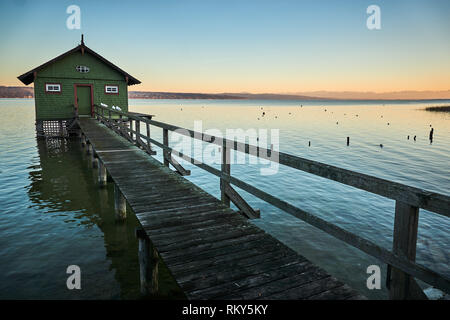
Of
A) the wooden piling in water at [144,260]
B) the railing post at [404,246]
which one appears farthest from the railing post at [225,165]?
the railing post at [404,246]

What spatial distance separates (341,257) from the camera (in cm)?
778

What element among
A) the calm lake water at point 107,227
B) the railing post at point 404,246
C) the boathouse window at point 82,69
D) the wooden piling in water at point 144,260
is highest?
the boathouse window at point 82,69

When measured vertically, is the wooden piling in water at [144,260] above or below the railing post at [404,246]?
below

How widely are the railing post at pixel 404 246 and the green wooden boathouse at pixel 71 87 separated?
26.3 m

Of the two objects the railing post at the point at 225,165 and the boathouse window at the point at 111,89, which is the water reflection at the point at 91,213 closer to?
the railing post at the point at 225,165

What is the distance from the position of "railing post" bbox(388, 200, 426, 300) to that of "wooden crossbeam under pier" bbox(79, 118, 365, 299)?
353 millimetres

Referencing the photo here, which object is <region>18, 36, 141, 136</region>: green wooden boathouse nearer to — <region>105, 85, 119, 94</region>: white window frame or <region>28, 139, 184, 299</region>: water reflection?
<region>105, 85, 119, 94</region>: white window frame

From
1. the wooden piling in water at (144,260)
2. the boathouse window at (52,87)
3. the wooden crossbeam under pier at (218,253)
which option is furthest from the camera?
the boathouse window at (52,87)

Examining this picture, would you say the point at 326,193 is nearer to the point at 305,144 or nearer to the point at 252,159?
the point at 252,159

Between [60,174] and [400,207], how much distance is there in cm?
1424

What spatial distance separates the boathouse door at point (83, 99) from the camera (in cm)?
2595

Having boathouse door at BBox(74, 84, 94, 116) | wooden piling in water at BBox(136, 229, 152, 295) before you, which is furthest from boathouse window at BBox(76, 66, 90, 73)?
wooden piling in water at BBox(136, 229, 152, 295)

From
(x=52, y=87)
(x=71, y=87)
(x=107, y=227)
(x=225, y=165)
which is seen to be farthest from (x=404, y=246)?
(x=52, y=87)

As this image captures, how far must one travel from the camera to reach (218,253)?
12.7 feet
